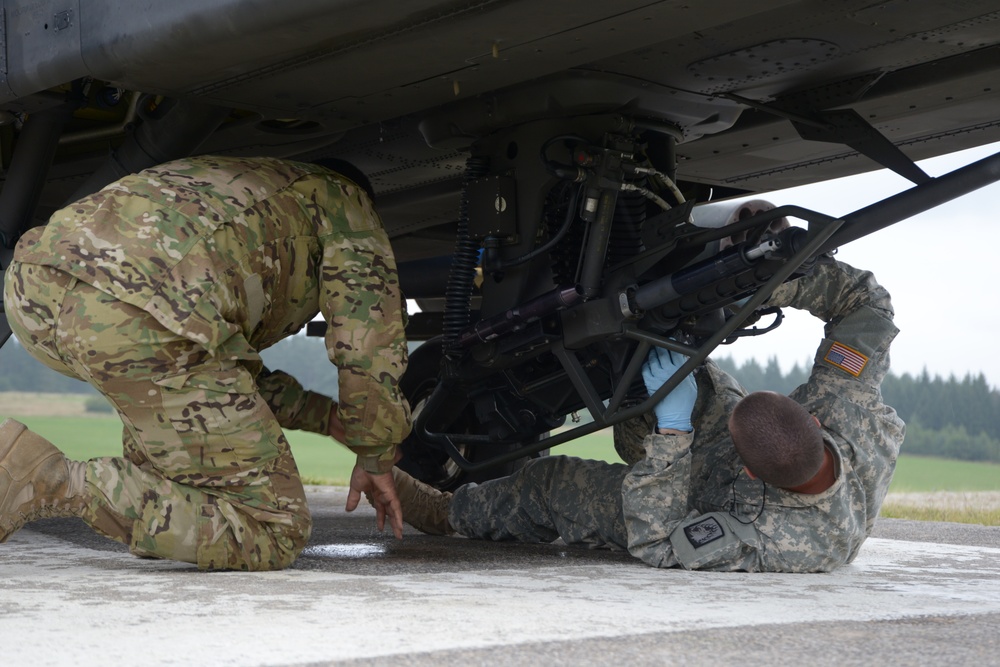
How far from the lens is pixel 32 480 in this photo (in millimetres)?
3115

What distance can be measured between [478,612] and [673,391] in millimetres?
1289

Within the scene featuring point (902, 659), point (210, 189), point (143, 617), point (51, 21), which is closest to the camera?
point (902, 659)

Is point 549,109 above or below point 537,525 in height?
above

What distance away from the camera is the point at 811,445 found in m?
3.12

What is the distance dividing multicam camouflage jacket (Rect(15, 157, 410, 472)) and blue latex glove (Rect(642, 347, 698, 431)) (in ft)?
2.57

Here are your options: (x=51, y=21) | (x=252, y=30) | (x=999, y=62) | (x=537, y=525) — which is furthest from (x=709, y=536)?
(x=51, y=21)

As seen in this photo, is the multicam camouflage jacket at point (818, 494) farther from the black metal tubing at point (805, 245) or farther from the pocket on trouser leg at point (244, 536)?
the pocket on trouser leg at point (244, 536)

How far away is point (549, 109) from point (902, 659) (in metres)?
2.12

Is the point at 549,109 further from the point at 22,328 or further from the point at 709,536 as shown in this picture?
the point at 22,328

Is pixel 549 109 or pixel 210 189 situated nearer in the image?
pixel 210 189

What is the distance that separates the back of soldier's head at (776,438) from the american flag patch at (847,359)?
409 millimetres

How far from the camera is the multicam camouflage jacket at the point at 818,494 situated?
338 cm

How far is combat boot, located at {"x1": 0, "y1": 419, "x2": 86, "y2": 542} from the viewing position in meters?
3.10

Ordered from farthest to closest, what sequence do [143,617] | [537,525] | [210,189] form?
[537,525]
[210,189]
[143,617]
